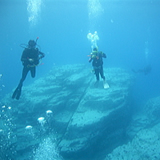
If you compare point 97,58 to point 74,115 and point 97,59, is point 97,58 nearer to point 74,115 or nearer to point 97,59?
point 97,59

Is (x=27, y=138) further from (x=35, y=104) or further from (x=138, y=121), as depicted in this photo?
(x=138, y=121)

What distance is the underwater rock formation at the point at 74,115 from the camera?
33.7ft

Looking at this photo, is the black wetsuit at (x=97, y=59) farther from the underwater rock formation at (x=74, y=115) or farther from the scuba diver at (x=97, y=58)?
the underwater rock formation at (x=74, y=115)

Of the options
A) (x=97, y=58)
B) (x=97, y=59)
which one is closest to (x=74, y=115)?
(x=97, y=59)

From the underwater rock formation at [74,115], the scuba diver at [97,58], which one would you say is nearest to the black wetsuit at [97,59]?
the scuba diver at [97,58]

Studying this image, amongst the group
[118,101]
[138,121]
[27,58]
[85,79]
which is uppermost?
[85,79]

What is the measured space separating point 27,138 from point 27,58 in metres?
8.27

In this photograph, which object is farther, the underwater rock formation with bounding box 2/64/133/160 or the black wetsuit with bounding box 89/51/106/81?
the underwater rock formation with bounding box 2/64/133/160

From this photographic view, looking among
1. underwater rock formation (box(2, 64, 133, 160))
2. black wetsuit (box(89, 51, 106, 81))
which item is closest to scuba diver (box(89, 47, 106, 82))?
black wetsuit (box(89, 51, 106, 81))

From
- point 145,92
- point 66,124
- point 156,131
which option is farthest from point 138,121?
point 145,92

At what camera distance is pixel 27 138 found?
11945 millimetres

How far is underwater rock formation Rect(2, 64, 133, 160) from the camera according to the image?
33.7 feet

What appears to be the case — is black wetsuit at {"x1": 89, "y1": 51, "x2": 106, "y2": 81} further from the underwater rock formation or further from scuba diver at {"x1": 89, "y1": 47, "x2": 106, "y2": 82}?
the underwater rock formation

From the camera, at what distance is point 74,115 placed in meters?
11.5
